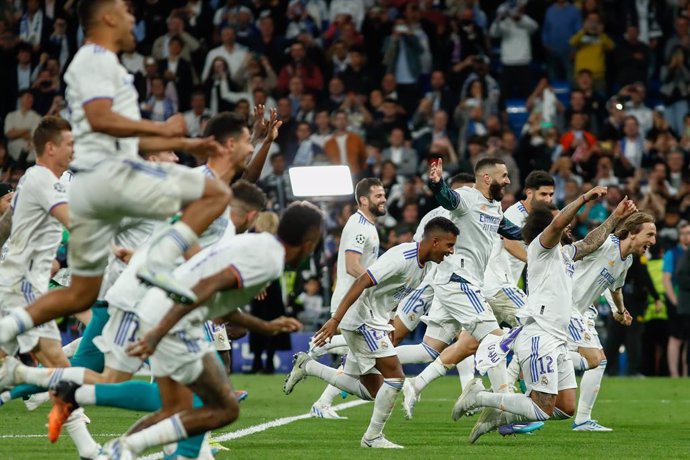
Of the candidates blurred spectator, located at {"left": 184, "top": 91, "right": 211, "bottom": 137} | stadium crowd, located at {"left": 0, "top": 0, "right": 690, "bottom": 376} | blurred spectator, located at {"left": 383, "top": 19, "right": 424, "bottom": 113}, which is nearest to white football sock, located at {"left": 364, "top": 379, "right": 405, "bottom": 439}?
stadium crowd, located at {"left": 0, "top": 0, "right": 690, "bottom": 376}

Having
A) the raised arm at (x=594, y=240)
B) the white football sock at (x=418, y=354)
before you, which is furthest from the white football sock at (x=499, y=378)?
the raised arm at (x=594, y=240)

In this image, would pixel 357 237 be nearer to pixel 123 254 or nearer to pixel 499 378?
pixel 499 378

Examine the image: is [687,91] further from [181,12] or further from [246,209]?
[246,209]

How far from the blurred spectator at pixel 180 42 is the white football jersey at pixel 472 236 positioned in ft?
43.9

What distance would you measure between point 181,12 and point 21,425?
650 inches

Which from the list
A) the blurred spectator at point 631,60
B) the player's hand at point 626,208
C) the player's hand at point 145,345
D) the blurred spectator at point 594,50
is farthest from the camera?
the blurred spectator at point 594,50

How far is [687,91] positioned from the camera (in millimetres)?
25469

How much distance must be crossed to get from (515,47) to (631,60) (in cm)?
233

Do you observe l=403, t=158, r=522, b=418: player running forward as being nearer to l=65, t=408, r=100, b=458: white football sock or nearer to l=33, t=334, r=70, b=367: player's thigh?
l=33, t=334, r=70, b=367: player's thigh

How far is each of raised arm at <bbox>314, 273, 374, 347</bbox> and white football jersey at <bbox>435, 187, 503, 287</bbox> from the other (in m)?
3.39

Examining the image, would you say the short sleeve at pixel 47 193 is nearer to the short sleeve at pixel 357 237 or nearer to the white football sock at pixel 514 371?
the short sleeve at pixel 357 237

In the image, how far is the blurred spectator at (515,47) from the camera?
2639cm

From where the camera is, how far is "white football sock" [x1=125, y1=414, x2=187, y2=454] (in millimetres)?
7582

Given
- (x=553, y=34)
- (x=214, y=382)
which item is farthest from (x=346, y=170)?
(x=214, y=382)
